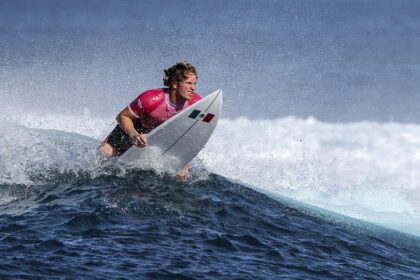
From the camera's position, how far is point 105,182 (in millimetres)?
11266

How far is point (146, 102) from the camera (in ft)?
35.8

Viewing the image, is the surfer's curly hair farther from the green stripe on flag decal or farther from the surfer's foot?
the surfer's foot

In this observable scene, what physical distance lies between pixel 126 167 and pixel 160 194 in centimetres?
206

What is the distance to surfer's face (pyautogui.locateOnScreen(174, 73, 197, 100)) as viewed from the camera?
10680 millimetres

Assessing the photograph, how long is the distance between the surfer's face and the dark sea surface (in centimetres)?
240

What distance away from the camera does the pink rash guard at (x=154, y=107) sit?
35.8 ft

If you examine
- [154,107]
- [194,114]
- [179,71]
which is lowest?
[154,107]

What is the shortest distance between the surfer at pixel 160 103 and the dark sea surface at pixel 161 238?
134 centimetres

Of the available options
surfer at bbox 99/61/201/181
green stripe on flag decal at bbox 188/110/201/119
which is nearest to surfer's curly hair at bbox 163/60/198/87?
surfer at bbox 99/61/201/181

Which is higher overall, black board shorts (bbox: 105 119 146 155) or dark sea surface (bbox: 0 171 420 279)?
black board shorts (bbox: 105 119 146 155)

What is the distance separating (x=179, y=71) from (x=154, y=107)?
116 centimetres

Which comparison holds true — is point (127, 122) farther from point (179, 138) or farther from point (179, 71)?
point (179, 71)

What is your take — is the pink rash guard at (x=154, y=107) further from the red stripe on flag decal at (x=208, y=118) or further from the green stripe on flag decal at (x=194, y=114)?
the red stripe on flag decal at (x=208, y=118)

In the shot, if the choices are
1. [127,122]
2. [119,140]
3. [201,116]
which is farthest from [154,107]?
[119,140]
